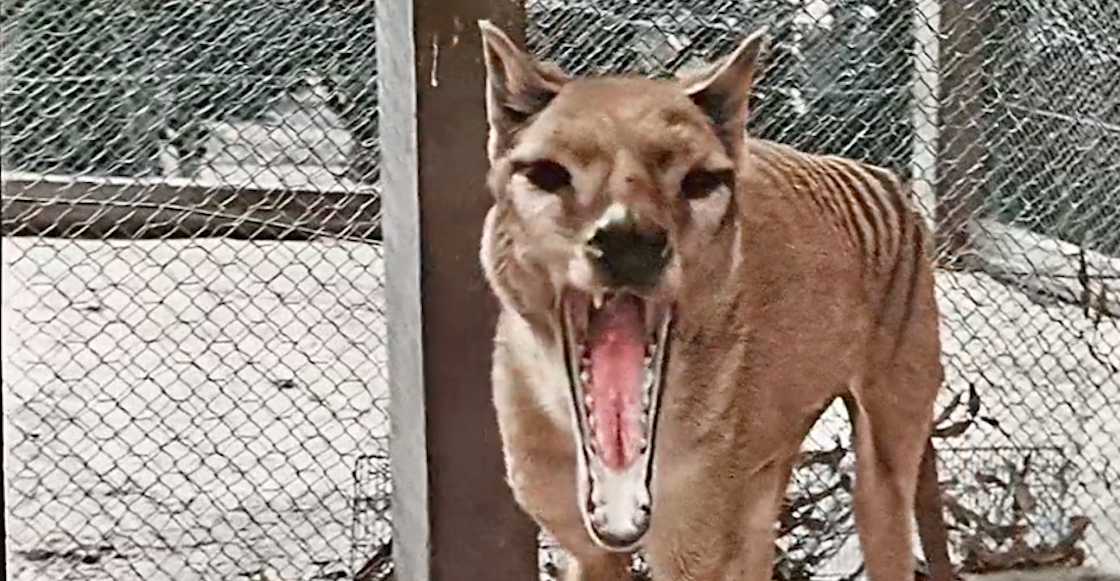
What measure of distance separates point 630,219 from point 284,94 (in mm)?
762

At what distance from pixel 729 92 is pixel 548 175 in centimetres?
13

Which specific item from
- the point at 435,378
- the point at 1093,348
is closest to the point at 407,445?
the point at 435,378

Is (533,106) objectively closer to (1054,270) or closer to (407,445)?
(407,445)

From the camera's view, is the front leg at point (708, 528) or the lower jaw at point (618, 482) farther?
the front leg at point (708, 528)

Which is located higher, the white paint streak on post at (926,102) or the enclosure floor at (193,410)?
the white paint streak on post at (926,102)

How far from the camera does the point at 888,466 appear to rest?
1.32 m

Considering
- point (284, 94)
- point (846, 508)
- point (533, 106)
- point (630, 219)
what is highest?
point (284, 94)

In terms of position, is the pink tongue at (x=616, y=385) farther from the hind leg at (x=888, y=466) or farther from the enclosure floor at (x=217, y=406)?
the enclosure floor at (x=217, y=406)

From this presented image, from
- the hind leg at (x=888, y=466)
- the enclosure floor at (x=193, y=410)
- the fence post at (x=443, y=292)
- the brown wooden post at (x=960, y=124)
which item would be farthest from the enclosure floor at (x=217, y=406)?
the fence post at (x=443, y=292)

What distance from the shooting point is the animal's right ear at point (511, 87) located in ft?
3.41

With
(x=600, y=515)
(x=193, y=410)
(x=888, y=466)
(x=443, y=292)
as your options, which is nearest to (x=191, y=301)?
(x=193, y=410)

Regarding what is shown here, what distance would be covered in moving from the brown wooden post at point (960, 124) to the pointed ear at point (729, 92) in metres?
0.75

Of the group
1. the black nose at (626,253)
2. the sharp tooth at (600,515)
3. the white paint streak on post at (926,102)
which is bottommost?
the sharp tooth at (600,515)

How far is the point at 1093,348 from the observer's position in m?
2.07
